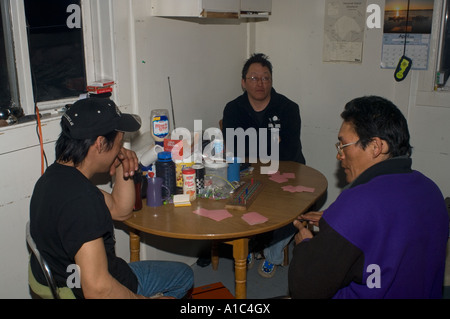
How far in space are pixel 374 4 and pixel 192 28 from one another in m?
1.39

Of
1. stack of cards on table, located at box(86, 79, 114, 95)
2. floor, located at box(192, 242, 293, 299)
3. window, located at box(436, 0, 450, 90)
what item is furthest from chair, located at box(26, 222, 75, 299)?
window, located at box(436, 0, 450, 90)

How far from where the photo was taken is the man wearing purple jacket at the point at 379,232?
1471mm

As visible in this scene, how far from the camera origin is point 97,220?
154cm

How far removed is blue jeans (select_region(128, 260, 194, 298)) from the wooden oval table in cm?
20

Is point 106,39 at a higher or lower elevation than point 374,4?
lower

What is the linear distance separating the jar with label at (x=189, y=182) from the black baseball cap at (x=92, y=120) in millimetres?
554

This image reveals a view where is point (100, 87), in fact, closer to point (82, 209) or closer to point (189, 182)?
point (189, 182)

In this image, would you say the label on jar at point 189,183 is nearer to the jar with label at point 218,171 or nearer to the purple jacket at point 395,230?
the jar with label at point 218,171

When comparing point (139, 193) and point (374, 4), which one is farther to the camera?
point (374, 4)

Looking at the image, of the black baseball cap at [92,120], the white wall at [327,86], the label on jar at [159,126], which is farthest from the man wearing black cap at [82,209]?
the white wall at [327,86]

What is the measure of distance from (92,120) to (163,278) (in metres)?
0.86

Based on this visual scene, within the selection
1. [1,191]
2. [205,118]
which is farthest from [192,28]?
[1,191]
